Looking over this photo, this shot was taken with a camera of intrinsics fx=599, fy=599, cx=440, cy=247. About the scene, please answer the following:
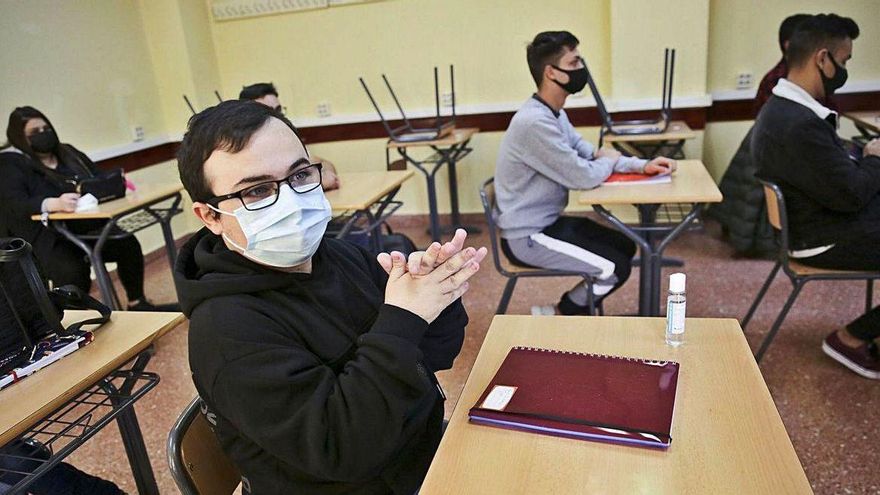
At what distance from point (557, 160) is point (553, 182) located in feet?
0.41

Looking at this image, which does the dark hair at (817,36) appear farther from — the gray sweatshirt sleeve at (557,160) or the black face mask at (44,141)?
the black face mask at (44,141)

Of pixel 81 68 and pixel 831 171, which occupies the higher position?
pixel 81 68

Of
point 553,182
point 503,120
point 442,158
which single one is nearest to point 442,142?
point 442,158

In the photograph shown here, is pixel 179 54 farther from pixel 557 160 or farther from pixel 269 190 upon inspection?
pixel 269 190

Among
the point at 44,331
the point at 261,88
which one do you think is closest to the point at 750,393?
the point at 44,331

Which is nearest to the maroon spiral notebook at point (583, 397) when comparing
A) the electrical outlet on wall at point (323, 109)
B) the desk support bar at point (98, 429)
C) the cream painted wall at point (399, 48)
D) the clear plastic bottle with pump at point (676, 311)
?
the clear plastic bottle with pump at point (676, 311)

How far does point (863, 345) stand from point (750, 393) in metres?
1.68

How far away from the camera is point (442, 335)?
3.81 ft

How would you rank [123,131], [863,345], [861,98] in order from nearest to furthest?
[863,345] → [861,98] → [123,131]

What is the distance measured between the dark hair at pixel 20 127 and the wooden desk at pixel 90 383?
1810 millimetres

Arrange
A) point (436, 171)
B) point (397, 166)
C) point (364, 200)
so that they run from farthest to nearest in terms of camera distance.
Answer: point (436, 171)
point (397, 166)
point (364, 200)

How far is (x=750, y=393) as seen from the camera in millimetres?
965

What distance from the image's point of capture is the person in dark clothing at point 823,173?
2.01m

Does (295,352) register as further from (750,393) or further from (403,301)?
(750,393)
